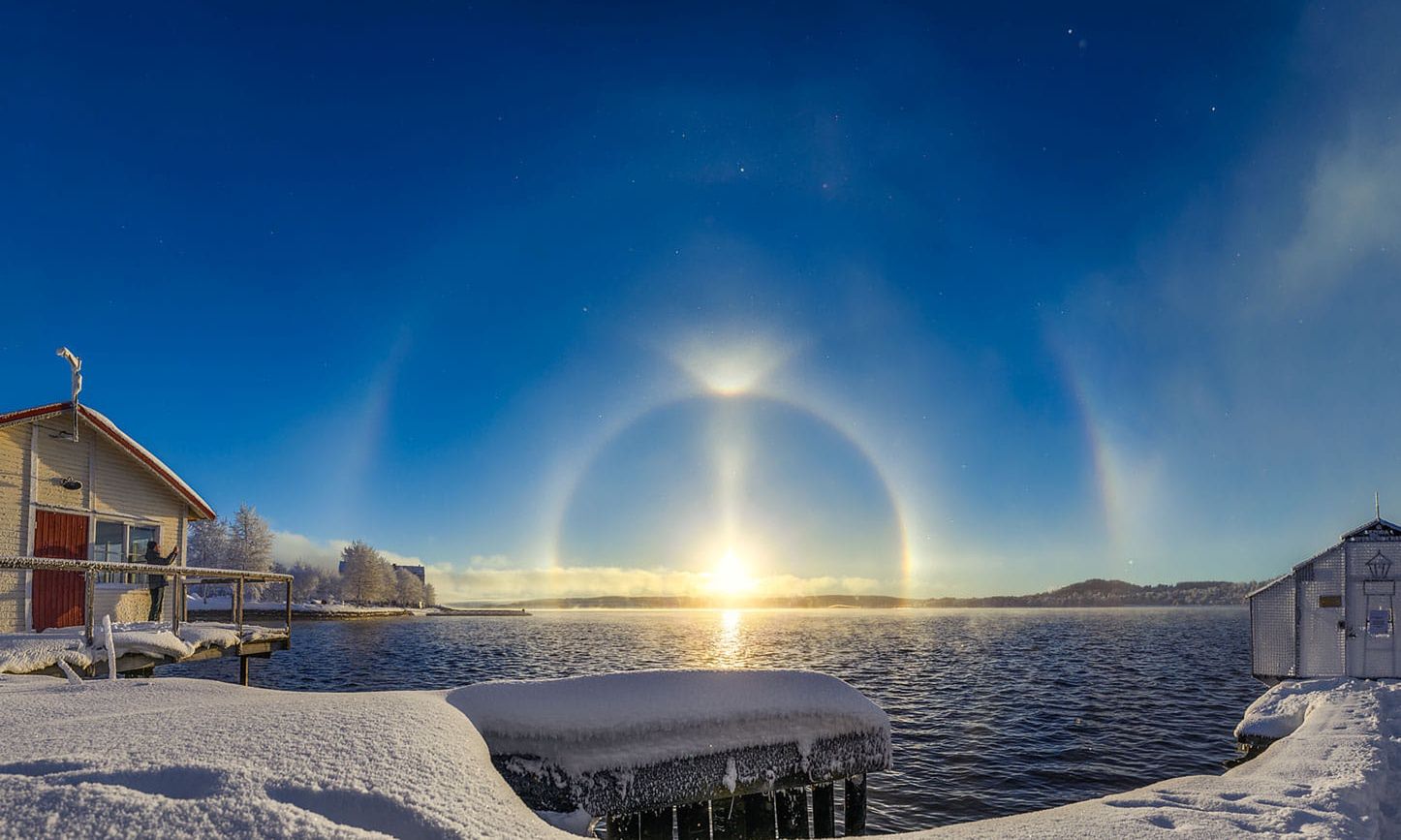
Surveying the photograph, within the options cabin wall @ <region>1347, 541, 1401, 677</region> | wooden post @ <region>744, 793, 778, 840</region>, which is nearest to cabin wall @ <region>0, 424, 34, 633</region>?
wooden post @ <region>744, 793, 778, 840</region>

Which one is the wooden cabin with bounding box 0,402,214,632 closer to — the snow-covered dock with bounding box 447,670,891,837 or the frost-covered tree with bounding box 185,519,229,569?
the snow-covered dock with bounding box 447,670,891,837

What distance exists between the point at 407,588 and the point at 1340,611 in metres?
133

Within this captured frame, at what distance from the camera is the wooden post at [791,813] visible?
650 cm

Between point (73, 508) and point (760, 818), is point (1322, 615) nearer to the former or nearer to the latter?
point (760, 818)

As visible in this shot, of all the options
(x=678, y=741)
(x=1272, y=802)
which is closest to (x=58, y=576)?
(x=678, y=741)

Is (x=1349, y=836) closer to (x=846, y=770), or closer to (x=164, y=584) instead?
(x=846, y=770)

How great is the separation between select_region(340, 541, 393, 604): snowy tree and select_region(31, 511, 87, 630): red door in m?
99.0

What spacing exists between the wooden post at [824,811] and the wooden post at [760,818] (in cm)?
77

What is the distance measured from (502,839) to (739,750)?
3.43 meters

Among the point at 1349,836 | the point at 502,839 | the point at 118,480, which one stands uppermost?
the point at 118,480

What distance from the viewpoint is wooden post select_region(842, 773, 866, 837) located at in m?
7.04

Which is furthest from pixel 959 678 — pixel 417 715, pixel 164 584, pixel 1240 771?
pixel 417 715

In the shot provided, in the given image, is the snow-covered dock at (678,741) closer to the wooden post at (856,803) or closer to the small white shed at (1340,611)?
the wooden post at (856,803)

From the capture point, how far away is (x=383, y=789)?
3.12m
